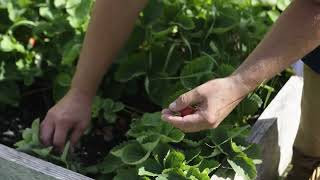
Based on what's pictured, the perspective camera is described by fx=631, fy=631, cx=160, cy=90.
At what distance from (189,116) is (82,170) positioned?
0.53m

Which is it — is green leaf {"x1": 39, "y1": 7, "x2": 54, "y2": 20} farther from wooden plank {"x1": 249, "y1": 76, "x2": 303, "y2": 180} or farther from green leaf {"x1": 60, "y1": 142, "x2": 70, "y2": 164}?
wooden plank {"x1": 249, "y1": 76, "x2": 303, "y2": 180}

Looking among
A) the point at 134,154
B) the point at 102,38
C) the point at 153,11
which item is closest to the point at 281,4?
the point at 153,11

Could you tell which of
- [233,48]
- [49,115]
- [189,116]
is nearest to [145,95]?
[233,48]

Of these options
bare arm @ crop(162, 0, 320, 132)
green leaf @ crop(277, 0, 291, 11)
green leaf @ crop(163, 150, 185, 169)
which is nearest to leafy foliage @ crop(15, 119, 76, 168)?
green leaf @ crop(163, 150, 185, 169)

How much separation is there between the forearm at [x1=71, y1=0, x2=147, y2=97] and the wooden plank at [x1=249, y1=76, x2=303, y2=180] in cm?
41

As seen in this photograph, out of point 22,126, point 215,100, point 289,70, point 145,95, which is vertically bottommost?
point 22,126

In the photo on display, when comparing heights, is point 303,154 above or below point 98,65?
below

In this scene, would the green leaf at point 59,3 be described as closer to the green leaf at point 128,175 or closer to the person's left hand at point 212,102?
the green leaf at point 128,175

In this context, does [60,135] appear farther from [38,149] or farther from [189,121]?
[189,121]

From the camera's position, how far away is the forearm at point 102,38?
1513mm

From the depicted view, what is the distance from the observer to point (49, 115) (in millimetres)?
1575

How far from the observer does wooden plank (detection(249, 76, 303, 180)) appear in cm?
163

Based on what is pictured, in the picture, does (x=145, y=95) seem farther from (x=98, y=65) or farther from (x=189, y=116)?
(x=189, y=116)

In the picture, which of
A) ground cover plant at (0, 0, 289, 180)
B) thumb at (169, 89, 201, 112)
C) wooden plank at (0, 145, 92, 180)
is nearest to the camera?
thumb at (169, 89, 201, 112)
